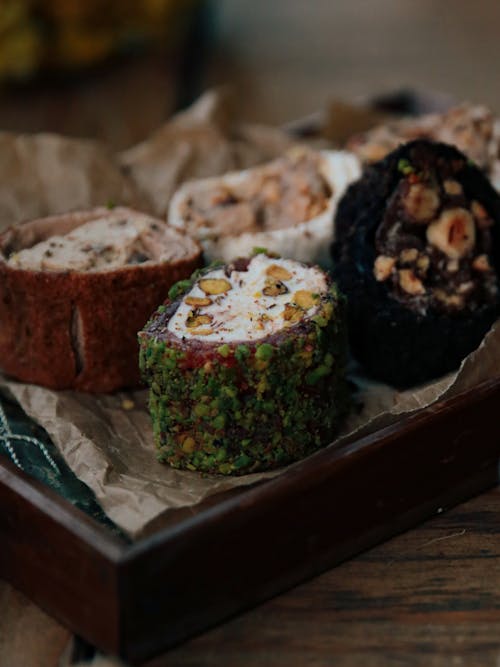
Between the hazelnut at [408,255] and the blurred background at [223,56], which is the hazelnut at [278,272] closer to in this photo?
the hazelnut at [408,255]

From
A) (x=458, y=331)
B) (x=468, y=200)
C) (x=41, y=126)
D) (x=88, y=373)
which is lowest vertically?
(x=41, y=126)

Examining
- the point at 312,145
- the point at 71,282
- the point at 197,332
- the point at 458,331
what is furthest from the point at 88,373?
the point at 312,145

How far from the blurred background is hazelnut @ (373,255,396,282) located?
1967mm

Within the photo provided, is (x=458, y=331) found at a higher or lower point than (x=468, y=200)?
lower

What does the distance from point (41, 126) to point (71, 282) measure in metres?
2.25

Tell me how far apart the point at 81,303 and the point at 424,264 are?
62 cm

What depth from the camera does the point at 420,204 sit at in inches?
84.8

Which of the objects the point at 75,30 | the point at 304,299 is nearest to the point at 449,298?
the point at 304,299

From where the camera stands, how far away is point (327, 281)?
81.0 inches

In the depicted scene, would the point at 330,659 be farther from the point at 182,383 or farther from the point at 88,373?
the point at 88,373

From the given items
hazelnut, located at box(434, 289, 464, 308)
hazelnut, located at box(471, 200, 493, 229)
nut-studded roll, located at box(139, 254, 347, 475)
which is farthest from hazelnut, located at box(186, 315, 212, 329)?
hazelnut, located at box(471, 200, 493, 229)

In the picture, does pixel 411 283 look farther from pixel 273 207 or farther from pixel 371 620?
pixel 371 620

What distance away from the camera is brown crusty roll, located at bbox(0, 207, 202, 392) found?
216 cm

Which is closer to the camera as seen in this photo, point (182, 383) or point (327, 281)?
point (182, 383)
